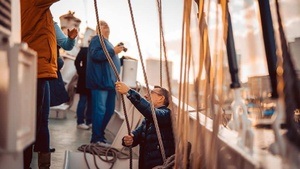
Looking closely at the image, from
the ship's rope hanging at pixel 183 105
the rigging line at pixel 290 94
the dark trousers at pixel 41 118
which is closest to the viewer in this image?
the rigging line at pixel 290 94

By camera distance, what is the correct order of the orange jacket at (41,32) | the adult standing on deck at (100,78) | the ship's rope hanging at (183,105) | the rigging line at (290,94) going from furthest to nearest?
the adult standing on deck at (100,78) → the orange jacket at (41,32) → the ship's rope hanging at (183,105) → the rigging line at (290,94)

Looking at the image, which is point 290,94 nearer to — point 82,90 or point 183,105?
point 183,105

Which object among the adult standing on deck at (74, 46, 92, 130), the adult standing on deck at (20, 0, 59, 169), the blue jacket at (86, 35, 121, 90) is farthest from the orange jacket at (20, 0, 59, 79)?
the adult standing on deck at (74, 46, 92, 130)

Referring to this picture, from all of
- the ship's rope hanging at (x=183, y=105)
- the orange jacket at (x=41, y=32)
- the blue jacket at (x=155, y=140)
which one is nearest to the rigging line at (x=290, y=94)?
the ship's rope hanging at (x=183, y=105)

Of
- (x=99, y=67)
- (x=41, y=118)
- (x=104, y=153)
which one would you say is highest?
(x=99, y=67)

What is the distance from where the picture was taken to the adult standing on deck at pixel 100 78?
3244mm

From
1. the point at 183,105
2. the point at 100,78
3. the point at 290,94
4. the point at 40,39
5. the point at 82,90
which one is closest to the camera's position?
the point at 290,94

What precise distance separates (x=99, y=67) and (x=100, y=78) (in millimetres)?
130

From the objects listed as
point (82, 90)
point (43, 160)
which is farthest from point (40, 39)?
point (82, 90)

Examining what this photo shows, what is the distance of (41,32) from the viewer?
2.00m

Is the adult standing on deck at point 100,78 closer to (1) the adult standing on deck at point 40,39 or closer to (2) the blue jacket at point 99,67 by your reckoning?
(2) the blue jacket at point 99,67

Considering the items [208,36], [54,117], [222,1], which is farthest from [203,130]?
[54,117]

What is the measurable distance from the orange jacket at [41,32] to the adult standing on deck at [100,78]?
119cm

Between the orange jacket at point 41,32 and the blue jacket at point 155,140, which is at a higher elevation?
the orange jacket at point 41,32
